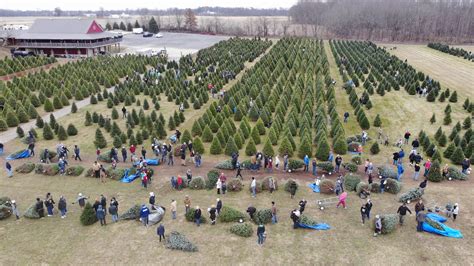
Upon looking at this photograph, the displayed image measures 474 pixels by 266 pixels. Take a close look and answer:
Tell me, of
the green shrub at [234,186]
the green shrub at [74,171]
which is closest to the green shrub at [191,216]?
the green shrub at [234,186]

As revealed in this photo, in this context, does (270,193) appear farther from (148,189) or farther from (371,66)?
(371,66)

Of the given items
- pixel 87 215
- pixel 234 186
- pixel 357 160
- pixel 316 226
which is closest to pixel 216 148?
pixel 234 186

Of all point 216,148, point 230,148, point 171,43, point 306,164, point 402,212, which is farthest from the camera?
point 171,43

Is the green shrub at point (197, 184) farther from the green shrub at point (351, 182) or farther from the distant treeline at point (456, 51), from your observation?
Result: the distant treeline at point (456, 51)

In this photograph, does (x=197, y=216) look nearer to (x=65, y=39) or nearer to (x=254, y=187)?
(x=254, y=187)

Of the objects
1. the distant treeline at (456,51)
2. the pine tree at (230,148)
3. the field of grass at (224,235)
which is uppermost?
the distant treeline at (456,51)

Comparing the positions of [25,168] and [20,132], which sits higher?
[20,132]

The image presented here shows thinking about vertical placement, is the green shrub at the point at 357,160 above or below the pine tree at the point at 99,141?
below
